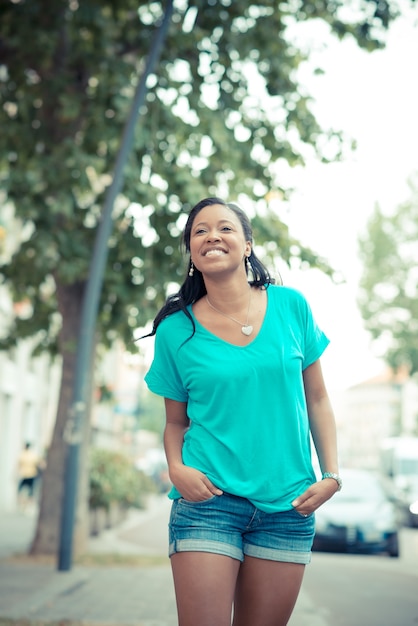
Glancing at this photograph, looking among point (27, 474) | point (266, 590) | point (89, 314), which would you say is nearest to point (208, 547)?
point (266, 590)

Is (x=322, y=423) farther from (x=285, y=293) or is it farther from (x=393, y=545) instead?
(x=393, y=545)

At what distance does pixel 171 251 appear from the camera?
12.3 meters

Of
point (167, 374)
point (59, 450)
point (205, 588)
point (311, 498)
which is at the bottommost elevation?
point (59, 450)

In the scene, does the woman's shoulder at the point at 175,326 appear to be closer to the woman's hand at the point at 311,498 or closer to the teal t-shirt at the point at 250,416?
the teal t-shirt at the point at 250,416

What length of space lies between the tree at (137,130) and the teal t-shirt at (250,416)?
8615 millimetres

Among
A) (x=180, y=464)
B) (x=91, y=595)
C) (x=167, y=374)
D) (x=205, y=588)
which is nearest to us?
(x=205, y=588)

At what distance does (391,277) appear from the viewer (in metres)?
42.9

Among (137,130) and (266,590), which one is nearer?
(266,590)

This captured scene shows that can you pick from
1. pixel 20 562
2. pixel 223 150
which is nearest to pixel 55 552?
pixel 20 562

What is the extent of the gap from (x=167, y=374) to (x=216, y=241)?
458mm

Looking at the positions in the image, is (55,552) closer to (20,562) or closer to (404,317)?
(20,562)

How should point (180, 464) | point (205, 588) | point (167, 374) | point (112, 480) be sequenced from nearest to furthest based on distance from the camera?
point (205, 588)
point (180, 464)
point (167, 374)
point (112, 480)

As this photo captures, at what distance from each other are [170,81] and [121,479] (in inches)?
359

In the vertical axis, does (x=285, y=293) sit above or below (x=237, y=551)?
above
